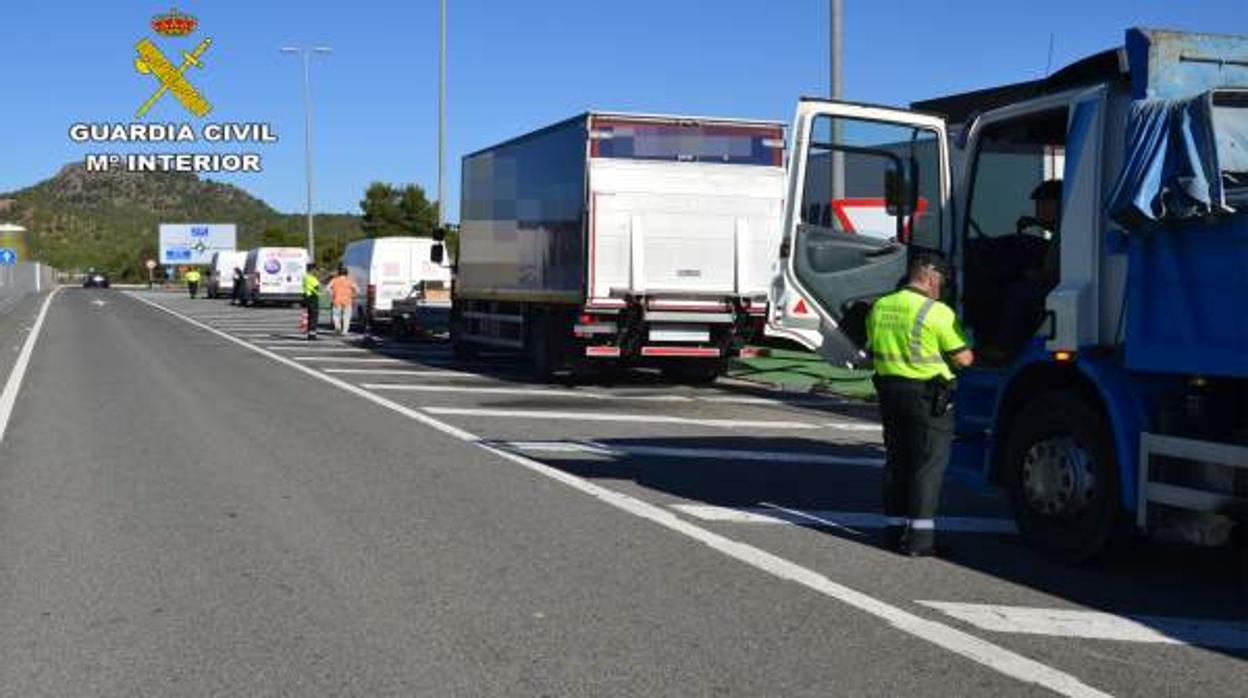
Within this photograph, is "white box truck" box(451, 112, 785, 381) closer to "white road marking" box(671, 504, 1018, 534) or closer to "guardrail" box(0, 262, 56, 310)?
"white road marking" box(671, 504, 1018, 534)

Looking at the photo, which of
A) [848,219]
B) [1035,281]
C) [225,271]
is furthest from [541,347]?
[225,271]

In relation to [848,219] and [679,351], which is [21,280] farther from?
[848,219]

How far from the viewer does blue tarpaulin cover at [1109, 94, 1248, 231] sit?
5945 mm

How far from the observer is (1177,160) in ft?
20.1

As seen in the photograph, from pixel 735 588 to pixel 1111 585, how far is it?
1.87 meters

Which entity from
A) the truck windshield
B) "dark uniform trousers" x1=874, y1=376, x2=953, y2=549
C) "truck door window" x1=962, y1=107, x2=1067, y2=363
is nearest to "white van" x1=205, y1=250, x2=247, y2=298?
the truck windshield

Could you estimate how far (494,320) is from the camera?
21078 millimetres

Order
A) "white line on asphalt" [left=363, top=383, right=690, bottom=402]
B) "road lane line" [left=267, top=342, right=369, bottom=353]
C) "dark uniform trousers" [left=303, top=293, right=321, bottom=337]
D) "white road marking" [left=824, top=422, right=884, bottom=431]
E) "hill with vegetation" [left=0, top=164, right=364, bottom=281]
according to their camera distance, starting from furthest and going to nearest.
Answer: "hill with vegetation" [left=0, top=164, right=364, bottom=281], "dark uniform trousers" [left=303, top=293, right=321, bottom=337], "road lane line" [left=267, top=342, right=369, bottom=353], "white line on asphalt" [left=363, top=383, right=690, bottom=402], "white road marking" [left=824, top=422, right=884, bottom=431]

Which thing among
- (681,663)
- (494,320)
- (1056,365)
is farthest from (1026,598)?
(494,320)

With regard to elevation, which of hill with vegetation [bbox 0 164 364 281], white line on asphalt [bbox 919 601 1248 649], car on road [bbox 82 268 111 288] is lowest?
white line on asphalt [bbox 919 601 1248 649]

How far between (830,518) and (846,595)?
206cm

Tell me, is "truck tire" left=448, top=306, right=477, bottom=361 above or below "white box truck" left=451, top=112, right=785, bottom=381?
below

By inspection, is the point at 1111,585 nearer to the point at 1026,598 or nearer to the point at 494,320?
the point at 1026,598

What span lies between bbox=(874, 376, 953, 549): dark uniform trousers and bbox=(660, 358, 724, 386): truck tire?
11.2 meters
